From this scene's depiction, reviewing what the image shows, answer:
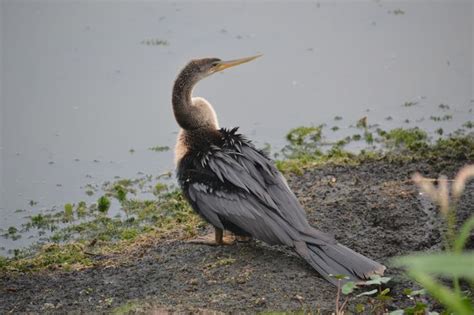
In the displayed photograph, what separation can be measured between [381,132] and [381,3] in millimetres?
4850

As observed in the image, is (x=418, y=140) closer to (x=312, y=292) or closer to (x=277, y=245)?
(x=277, y=245)

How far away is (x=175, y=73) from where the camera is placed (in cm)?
948

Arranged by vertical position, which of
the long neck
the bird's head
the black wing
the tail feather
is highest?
the bird's head

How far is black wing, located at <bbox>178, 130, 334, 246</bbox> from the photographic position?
4.73 m

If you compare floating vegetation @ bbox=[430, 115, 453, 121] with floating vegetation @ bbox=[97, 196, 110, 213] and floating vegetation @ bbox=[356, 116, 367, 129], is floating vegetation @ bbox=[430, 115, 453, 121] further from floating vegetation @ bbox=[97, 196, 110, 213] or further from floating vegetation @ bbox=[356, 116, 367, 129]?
floating vegetation @ bbox=[97, 196, 110, 213]

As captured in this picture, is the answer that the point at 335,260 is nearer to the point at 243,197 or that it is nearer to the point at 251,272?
the point at 251,272

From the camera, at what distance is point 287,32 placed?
1096 centimetres

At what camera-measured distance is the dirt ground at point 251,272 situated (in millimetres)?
4281

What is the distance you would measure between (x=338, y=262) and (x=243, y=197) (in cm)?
76

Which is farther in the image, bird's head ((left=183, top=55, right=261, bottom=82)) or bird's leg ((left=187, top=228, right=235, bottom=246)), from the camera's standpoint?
bird's head ((left=183, top=55, right=261, bottom=82))

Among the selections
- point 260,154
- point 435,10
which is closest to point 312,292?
point 260,154

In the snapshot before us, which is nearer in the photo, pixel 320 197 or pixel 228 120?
pixel 320 197

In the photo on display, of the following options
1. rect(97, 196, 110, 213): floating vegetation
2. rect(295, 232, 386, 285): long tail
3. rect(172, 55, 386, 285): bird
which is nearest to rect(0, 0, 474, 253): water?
rect(97, 196, 110, 213): floating vegetation

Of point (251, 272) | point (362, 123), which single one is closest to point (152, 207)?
point (251, 272)
